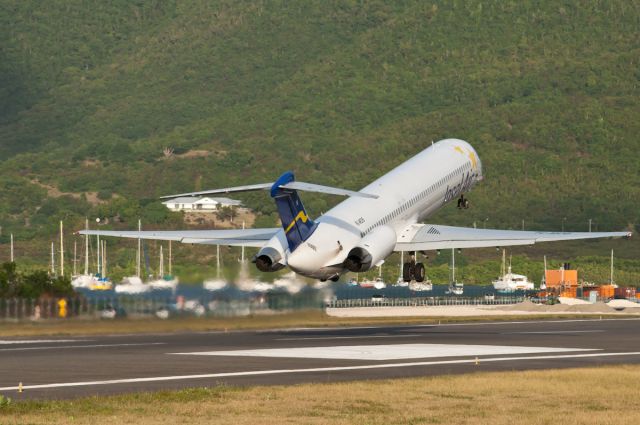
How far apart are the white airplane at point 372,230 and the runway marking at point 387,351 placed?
139 inches

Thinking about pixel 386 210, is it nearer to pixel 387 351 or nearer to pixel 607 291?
pixel 387 351

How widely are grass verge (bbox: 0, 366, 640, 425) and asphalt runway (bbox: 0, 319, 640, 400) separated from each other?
9.08ft

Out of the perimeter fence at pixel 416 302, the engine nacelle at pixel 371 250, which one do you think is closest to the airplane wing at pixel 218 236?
the engine nacelle at pixel 371 250

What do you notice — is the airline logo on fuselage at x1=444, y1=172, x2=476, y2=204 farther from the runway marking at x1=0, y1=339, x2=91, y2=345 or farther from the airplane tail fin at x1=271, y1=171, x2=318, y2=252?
the runway marking at x1=0, y1=339, x2=91, y2=345

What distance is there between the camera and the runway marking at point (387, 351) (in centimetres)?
5303

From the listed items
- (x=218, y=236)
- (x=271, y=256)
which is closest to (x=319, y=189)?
(x=271, y=256)

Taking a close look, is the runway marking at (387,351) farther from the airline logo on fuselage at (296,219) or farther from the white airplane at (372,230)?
the airline logo on fuselage at (296,219)

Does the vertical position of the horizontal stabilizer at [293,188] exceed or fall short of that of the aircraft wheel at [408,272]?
it exceeds it

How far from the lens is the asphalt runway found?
141 feet

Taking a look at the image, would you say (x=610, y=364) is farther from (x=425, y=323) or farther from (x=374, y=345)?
(x=425, y=323)

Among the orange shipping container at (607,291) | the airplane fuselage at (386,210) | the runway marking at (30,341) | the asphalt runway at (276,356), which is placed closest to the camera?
the asphalt runway at (276,356)

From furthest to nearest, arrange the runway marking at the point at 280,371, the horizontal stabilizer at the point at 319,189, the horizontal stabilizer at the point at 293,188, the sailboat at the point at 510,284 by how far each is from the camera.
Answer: the sailboat at the point at 510,284 < the horizontal stabilizer at the point at 319,189 < the horizontal stabilizer at the point at 293,188 < the runway marking at the point at 280,371

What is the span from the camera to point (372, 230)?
63.1 metres

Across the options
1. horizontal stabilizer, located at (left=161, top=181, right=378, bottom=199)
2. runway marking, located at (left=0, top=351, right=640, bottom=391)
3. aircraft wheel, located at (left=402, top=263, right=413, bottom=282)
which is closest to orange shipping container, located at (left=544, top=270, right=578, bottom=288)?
aircraft wheel, located at (left=402, top=263, right=413, bottom=282)
